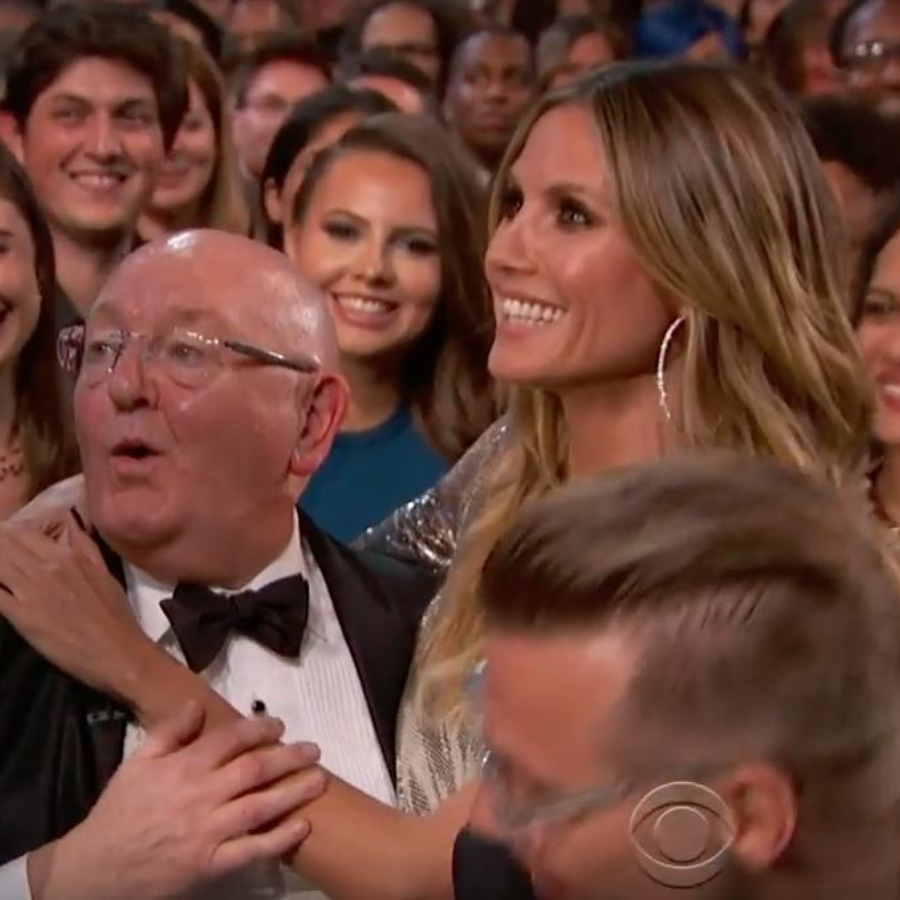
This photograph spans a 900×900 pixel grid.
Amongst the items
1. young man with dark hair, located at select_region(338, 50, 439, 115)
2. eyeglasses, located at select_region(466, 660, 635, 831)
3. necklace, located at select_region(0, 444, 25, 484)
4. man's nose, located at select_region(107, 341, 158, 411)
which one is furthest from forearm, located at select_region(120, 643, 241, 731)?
young man with dark hair, located at select_region(338, 50, 439, 115)

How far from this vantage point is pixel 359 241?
3049mm

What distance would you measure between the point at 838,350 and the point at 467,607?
409 millimetres

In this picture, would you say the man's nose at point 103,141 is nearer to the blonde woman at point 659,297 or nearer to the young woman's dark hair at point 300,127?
the young woman's dark hair at point 300,127

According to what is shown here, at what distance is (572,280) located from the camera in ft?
5.77

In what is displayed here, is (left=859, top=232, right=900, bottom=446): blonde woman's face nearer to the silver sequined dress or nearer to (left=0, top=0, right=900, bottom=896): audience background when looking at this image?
(left=0, top=0, right=900, bottom=896): audience background

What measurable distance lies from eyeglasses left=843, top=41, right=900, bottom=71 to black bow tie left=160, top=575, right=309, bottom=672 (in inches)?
119

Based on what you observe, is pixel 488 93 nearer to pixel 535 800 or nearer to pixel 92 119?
pixel 92 119

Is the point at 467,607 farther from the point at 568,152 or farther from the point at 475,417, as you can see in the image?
the point at 475,417

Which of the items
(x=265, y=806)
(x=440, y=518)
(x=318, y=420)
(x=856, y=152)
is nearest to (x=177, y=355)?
(x=318, y=420)

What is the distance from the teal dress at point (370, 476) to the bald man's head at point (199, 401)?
39.1 inches

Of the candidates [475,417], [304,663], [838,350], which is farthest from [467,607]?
[475,417]

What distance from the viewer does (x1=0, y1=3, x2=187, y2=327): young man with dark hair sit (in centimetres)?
336

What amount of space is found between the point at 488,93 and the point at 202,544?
356 cm

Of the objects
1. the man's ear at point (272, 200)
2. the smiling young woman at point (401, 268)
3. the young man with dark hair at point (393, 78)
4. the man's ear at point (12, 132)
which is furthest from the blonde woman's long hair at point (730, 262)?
the young man with dark hair at point (393, 78)
